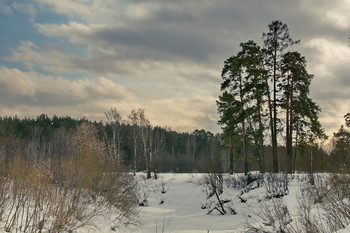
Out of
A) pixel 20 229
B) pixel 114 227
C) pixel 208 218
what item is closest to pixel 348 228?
pixel 20 229

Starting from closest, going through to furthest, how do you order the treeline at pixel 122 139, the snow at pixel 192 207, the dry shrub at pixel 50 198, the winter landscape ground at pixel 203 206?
the dry shrub at pixel 50 198 → the winter landscape ground at pixel 203 206 → the snow at pixel 192 207 → the treeline at pixel 122 139

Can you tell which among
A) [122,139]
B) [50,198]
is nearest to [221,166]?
[50,198]

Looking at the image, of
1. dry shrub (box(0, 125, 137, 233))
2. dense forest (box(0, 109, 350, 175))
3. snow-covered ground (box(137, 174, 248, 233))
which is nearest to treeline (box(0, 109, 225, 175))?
dense forest (box(0, 109, 350, 175))

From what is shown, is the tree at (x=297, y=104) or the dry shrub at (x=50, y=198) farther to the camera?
the tree at (x=297, y=104)

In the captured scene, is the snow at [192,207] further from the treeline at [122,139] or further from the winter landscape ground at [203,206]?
the treeline at [122,139]

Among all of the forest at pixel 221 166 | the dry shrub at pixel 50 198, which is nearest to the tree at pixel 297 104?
the forest at pixel 221 166

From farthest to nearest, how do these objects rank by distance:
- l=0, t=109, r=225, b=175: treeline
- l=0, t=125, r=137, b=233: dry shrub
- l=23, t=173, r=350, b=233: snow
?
1. l=0, t=109, r=225, b=175: treeline
2. l=23, t=173, r=350, b=233: snow
3. l=0, t=125, r=137, b=233: dry shrub

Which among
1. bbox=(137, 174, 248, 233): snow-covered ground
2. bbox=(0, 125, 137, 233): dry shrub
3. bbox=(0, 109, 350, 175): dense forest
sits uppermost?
bbox=(0, 109, 350, 175): dense forest

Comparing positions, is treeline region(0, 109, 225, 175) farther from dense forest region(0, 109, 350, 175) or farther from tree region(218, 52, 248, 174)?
tree region(218, 52, 248, 174)

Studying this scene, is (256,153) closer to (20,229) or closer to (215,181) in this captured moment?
(215,181)

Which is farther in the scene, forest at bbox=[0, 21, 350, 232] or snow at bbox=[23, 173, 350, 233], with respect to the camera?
snow at bbox=[23, 173, 350, 233]

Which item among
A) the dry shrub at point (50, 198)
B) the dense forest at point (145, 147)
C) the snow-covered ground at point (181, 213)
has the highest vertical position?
the dense forest at point (145, 147)

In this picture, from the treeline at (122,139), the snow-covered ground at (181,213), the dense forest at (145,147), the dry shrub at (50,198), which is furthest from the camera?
the treeline at (122,139)

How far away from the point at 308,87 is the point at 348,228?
93.5 ft
